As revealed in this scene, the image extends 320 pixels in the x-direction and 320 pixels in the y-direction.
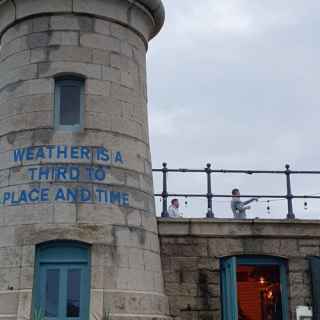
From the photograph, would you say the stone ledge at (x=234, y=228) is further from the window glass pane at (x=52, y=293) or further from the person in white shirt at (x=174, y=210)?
the window glass pane at (x=52, y=293)

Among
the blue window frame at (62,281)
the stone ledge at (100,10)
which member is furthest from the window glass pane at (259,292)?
the stone ledge at (100,10)

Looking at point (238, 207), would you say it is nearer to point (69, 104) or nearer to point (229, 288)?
point (229, 288)

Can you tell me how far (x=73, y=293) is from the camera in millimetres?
10234

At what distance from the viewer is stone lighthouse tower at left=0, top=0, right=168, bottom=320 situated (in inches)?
402

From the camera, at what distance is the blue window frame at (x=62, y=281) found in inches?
398

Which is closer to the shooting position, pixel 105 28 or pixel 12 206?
pixel 12 206

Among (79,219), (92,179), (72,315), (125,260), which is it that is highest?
(92,179)

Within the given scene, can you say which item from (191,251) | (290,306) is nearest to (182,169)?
(191,251)

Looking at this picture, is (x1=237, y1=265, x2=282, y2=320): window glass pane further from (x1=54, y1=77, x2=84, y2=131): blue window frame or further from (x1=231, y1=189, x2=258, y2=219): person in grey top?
(x1=54, y1=77, x2=84, y2=131): blue window frame

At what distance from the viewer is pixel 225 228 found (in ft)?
41.2

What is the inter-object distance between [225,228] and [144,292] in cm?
268

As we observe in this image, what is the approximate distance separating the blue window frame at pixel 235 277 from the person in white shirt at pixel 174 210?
4.56 feet

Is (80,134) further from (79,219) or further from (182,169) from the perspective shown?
(182,169)

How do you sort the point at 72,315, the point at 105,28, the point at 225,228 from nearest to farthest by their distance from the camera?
1. the point at 72,315
2. the point at 105,28
3. the point at 225,228
